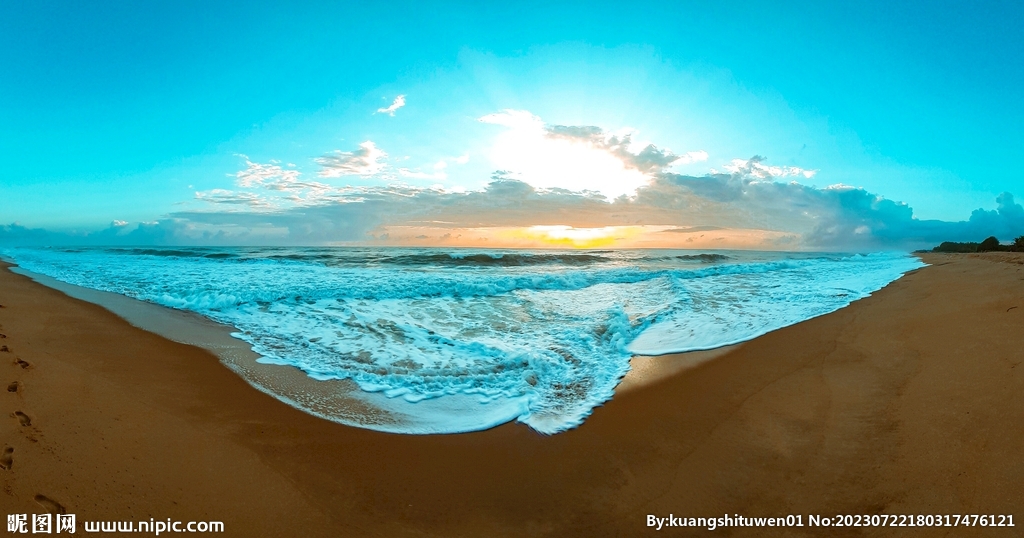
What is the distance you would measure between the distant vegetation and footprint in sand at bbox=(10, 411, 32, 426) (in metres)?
46.4

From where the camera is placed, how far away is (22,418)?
3211mm

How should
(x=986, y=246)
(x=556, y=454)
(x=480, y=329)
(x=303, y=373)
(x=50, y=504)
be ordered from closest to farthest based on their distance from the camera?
(x=50, y=504)
(x=556, y=454)
(x=303, y=373)
(x=480, y=329)
(x=986, y=246)

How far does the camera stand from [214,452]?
3010 millimetres

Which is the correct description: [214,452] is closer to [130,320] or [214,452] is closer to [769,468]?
[769,468]

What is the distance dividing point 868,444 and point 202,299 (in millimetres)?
11672

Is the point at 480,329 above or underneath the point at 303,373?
above

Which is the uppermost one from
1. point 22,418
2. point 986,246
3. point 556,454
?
point 986,246

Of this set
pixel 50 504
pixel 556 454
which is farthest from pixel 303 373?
pixel 556 454

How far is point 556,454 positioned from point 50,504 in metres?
3.06

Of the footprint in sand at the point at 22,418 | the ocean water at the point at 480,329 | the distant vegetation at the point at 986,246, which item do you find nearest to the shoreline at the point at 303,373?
the ocean water at the point at 480,329

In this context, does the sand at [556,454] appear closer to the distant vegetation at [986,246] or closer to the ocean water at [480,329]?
the ocean water at [480,329]

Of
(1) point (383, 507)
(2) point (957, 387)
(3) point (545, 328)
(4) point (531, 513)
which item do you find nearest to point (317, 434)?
(1) point (383, 507)

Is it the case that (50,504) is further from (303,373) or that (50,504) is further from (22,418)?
(303,373)

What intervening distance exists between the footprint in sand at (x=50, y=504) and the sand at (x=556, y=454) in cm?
2
